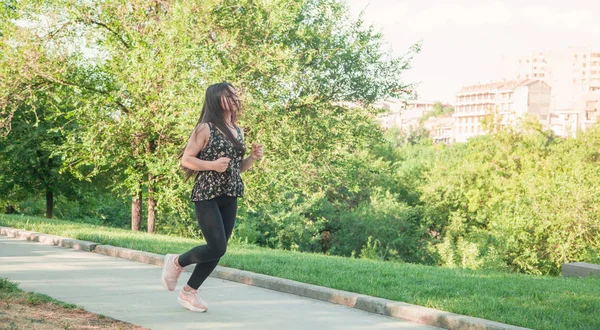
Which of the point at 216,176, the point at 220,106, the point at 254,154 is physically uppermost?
the point at 220,106

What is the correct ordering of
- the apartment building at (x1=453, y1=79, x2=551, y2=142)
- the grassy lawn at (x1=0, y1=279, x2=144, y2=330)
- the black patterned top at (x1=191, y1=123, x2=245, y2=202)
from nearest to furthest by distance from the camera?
the grassy lawn at (x1=0, y1=279, x2=144, y2=330)
the black patterned top at (x1=191, y1=123, x2=245, y2=202)
the apartment building at (x1=453, y1=79, x2=551, y2=142)

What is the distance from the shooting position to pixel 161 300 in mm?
Answer: 6914

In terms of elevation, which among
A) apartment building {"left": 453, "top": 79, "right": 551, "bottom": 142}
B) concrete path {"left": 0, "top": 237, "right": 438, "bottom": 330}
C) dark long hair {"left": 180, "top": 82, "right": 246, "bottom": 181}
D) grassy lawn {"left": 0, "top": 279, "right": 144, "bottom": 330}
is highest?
apartment building {"left": 453, "top": 79, "right": 551, "bottom": 142}

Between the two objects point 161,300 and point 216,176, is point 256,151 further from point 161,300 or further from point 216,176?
point 161,300

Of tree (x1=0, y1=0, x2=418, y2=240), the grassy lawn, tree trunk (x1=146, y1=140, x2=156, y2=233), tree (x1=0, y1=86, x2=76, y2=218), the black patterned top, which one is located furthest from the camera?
tree (x1=0, y1=86, x2=76, y2=218)

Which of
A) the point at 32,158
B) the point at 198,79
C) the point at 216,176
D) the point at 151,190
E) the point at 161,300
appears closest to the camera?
the point at 216,176

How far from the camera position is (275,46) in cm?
1664

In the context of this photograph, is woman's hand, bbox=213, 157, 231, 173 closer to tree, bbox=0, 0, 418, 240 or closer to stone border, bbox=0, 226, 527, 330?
stone border, bbox=0, 226, 527, 330

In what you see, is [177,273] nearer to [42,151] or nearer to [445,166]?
[42,151]

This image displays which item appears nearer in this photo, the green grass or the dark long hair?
the dark long hair

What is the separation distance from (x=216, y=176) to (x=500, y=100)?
186 meters

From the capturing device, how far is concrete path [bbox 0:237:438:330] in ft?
19.8

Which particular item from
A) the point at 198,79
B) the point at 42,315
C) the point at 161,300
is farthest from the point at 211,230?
the point at 198,79

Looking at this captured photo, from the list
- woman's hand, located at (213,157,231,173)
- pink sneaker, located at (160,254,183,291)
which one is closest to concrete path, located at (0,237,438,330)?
pink sneaker, located at (160,254,183,291)
